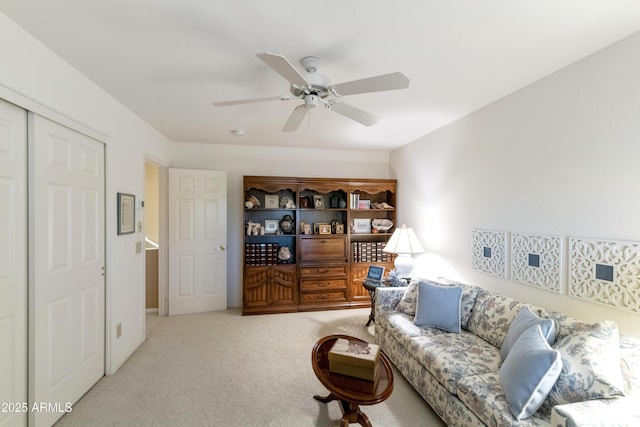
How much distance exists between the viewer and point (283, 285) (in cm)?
416

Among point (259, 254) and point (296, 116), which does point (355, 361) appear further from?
point (259, 254)

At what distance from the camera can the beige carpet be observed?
78.5 inches

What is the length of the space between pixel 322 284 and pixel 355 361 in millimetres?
2535

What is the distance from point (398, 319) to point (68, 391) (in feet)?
8.68

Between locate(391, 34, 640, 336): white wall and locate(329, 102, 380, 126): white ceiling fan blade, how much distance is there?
4.26 ft

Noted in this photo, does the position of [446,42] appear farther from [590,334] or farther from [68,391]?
[68,391]

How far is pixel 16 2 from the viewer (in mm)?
1430

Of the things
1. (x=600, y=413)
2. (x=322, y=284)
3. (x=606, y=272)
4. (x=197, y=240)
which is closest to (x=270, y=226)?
(x=197, y=240)

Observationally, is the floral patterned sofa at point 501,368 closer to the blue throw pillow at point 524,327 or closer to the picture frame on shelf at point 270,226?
the blue throw pillow at point 524,327

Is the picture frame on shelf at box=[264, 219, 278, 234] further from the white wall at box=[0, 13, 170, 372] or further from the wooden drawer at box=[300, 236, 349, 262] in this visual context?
the white wall at box=[0, 13, 170, 372]

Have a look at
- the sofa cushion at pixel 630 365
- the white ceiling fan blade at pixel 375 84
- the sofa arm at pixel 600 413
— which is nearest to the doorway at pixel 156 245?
the white ceiling fan blade at pixel 375 84

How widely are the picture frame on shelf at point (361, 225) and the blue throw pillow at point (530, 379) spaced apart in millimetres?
3068

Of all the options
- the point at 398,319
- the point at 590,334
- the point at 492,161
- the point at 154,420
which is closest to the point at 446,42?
the point at 492,161

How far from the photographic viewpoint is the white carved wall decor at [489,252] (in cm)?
257
